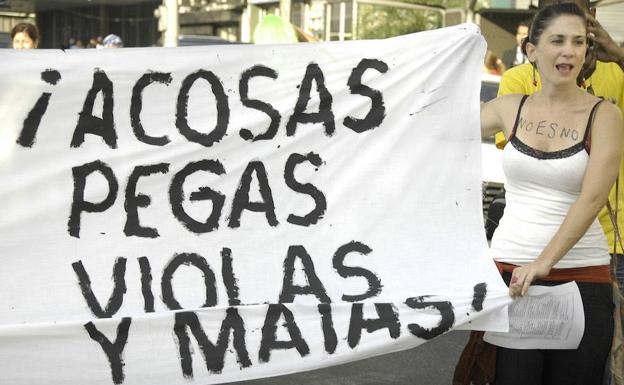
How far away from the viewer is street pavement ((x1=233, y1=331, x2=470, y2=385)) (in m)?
5.84

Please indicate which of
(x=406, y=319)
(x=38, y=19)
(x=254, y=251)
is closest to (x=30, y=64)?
(x=254, y=251)

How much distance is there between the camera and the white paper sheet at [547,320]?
3.56m

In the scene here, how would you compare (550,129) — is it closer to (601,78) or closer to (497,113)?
(497,113)

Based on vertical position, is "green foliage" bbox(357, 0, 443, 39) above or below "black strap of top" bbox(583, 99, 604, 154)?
below

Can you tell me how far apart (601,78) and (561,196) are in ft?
3.23

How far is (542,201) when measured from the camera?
3609 mm

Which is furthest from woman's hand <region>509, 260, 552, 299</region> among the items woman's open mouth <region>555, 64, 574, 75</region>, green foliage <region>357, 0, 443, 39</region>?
green foliage <region>357, 0, 443, 39</region>

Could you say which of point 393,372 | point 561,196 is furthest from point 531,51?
point 393,372

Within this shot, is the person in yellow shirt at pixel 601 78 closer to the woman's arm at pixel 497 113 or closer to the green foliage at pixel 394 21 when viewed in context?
the woman's arm at pixel 497 113

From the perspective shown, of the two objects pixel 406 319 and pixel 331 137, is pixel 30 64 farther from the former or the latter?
pixel 406 319

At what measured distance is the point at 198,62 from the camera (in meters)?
3.94

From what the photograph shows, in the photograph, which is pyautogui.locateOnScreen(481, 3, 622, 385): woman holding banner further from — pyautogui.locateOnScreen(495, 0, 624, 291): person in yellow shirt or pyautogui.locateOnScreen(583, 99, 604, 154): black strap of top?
pyautogui.locateOnScreen(495, 0, 624, 291): person in yellow shirt

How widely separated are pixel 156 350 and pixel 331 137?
917 millimetres

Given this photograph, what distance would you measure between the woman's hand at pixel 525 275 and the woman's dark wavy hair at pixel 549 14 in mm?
734
